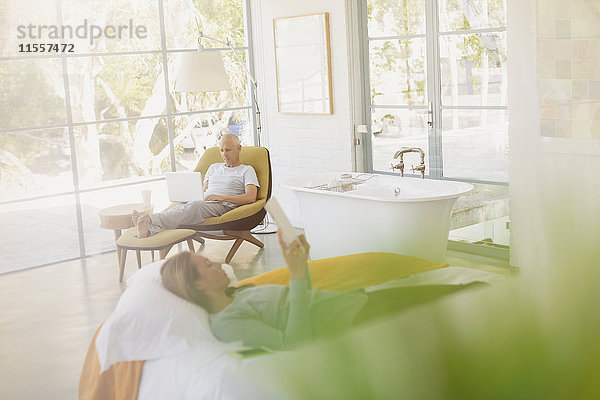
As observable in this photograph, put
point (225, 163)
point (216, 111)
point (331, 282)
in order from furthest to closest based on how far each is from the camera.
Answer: point (216, 111), point (225, 163), point (331, 282)

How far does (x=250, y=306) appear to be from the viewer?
0.42 m

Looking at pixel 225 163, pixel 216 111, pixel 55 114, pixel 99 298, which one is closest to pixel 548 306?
pixel 99 298

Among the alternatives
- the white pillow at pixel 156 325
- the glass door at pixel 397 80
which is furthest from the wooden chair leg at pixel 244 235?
the white pillow at pixel 156 325

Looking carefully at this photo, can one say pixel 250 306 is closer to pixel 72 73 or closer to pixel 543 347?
pixel 543 347

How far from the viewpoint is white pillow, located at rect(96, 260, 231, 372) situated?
45 cm

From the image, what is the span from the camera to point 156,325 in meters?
0.59

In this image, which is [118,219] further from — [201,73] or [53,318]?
A: [201,73]

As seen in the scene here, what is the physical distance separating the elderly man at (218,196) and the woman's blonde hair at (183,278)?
4095mm

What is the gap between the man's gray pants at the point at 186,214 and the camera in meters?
4.64

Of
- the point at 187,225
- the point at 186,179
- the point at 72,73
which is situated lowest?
the point at 187,225

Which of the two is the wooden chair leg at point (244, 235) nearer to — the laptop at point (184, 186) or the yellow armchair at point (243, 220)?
the yellow armchair at point (243, 220)

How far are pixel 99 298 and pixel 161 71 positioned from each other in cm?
226

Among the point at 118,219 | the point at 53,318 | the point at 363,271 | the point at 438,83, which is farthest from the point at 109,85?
the point at 363,271

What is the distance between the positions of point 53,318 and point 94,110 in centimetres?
205
